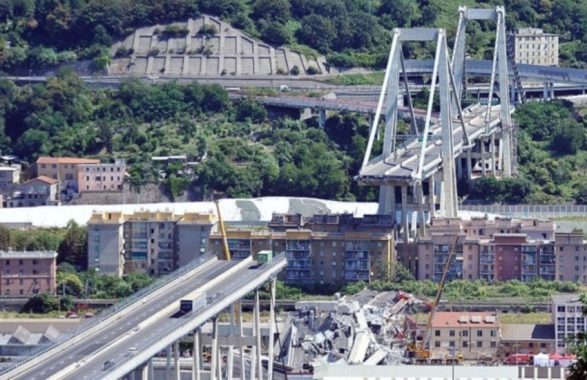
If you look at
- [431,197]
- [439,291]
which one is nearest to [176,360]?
[439,291]

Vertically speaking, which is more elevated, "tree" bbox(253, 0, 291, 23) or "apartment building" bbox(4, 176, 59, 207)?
"tree" bbox(253, 0, 291, 23)

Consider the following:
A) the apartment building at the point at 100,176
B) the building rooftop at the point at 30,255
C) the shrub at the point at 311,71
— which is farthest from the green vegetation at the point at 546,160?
the building rooftop at the point at 30,255

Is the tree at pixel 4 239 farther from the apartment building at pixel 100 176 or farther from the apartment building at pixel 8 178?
the apartment building at pixel 100 176

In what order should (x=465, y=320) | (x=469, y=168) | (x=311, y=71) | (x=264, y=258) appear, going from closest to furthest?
1. (x=264, y=258)
2. (x=465, y=320)
3. (x=469, y=168)
4. (x=311, y=71)

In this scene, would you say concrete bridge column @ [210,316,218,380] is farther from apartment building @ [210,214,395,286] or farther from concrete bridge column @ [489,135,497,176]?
concrete bridge column @ [489,135,497,176]

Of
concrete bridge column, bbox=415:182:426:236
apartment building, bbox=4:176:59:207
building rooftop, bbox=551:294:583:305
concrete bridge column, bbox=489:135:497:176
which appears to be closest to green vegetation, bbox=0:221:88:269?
apartment building, bbox=4:176:59:207

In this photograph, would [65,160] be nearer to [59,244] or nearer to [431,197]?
[59,244]

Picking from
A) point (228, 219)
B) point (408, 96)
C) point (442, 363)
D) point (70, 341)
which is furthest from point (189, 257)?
point (70, 341)
